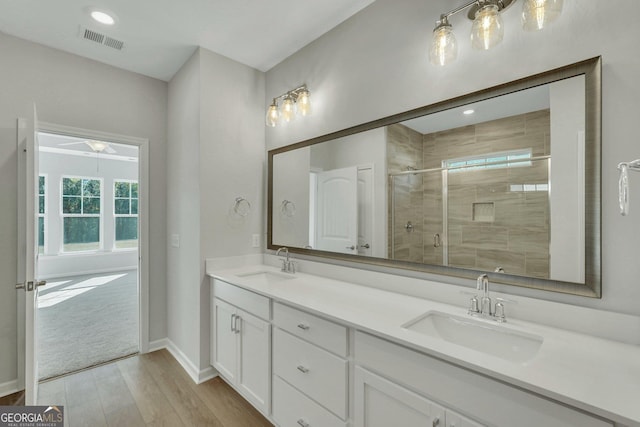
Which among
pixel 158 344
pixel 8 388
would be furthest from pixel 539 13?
pixel 8 388

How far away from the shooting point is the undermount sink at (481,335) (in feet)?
3.79

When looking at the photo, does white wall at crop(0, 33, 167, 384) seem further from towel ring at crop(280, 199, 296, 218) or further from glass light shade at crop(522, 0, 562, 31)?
glass light shade at crop(522, 0, 562, 31)

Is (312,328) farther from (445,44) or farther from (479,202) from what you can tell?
(445,44)

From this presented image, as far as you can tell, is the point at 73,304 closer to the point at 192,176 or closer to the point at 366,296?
the point at 192,176

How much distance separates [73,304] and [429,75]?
538 centimetres

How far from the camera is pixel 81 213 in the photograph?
628 cm

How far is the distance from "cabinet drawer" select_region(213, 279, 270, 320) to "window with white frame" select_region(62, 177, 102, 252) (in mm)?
5935

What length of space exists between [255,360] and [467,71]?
6.99 ft

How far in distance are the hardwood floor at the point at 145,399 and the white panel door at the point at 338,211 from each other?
1286mm

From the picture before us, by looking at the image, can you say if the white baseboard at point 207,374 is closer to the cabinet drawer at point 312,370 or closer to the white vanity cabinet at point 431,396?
the cabinet drawer at point 312,370

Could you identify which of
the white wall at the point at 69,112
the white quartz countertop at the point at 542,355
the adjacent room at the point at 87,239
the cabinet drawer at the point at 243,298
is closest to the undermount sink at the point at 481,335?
the white quartz countertop at the point at 542,355

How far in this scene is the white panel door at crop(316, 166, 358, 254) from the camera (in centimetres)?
206

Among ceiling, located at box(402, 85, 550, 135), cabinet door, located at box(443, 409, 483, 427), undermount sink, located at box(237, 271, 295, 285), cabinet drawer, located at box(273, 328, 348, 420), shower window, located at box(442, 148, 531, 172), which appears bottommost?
cabinet drawer, located at box(273, 328, 348, 420)

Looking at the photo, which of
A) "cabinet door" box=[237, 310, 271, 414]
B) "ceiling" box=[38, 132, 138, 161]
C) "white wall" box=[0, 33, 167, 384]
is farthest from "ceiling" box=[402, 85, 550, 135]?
"ceiling" box=[38, 132, 138, 161]
